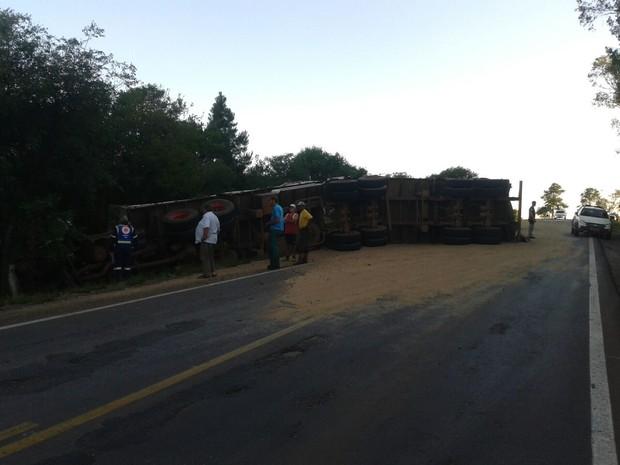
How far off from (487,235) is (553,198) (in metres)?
134

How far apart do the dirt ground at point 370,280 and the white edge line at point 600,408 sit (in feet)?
9.75

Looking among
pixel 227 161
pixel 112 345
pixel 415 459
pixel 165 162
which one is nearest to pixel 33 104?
pixel 112 345

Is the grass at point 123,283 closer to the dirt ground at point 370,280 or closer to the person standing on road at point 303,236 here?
the dirt ground at point 370,280

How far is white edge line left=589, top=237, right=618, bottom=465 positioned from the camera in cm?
390

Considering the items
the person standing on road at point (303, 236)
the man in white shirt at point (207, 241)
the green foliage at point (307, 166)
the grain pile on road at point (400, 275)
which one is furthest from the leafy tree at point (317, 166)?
the man in white shirt at point (207, 241)

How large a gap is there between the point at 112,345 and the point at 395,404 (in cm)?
353

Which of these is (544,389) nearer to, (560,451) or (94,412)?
(560,451)

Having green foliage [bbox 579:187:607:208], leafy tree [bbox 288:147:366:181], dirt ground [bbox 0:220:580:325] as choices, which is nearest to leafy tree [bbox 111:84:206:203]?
dirt ground [bbox 0:220:580:325]

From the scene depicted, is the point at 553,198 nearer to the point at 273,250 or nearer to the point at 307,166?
the point at 307,166

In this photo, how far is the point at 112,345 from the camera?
6.50 m

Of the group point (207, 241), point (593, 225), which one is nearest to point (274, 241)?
point (207, 241)

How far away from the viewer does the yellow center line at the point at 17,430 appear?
4.01 m

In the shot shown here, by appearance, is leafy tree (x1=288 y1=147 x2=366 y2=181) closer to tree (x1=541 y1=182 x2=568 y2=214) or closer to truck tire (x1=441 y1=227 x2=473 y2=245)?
truck tire (x1=441 y1=227 x2=473 y2=245)

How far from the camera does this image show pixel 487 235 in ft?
67.5
